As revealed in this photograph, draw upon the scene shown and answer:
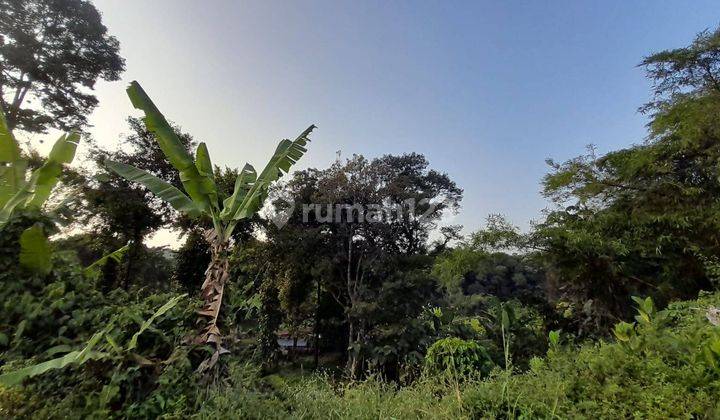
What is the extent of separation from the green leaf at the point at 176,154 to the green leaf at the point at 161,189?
0.54 ft

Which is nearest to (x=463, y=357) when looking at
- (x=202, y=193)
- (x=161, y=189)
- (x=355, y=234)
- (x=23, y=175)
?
(x=202, y=193)

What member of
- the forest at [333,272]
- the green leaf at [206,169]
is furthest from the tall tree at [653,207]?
the green leaf at [206,169]

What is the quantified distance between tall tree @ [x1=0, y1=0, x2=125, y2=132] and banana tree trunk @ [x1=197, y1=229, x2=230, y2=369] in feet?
44.8

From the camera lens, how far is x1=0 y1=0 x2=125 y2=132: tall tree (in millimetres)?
11398

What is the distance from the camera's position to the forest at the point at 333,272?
8.48 ft

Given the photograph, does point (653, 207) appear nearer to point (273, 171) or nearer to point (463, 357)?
point (463, 357)

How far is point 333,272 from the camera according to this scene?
1148 cm

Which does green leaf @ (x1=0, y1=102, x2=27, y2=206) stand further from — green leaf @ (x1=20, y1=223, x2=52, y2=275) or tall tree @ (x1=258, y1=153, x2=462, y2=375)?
tall tree @ (x1=258, y1=153, x2=462, y2=375)

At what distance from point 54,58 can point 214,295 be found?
49.3 feet

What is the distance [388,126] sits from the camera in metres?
10.6

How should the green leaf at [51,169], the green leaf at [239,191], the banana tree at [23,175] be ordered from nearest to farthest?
the green leaf at [239,191], the banana tree at [23,175], the green leaf at [51,169]

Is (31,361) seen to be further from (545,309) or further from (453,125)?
(453,125)

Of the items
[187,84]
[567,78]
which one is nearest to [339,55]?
[187,84]

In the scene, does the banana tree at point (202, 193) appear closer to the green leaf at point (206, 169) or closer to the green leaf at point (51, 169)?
the green leaf at point (206, 169)
